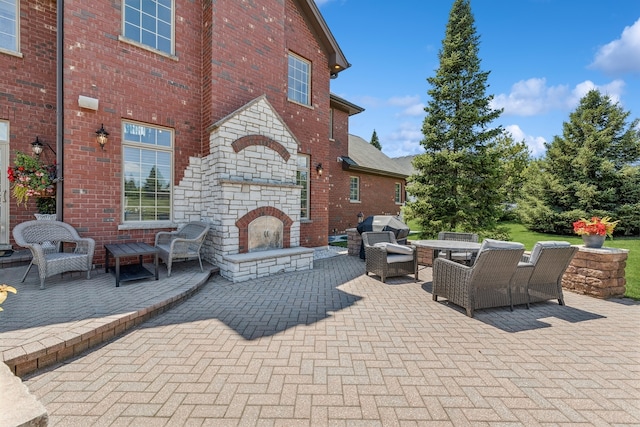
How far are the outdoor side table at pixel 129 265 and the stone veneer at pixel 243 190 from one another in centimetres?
129

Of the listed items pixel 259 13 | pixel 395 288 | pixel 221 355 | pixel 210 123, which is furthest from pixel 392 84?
pixel 221 355

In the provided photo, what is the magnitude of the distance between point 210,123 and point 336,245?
632 cm

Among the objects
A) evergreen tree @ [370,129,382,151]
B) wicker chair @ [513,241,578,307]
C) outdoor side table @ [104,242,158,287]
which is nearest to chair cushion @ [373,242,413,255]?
wicker chair @ [513,241,578,307]

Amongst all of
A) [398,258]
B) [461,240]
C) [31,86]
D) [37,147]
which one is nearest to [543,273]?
[461,240]

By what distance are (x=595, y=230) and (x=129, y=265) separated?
885 cm

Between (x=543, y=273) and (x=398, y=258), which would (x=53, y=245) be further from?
(x=543, y=273)

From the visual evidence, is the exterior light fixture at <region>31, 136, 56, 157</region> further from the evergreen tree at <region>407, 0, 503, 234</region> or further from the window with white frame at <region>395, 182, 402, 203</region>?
the window with white frame at <region>395, 182, 402, 203</region>

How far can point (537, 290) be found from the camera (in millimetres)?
4637

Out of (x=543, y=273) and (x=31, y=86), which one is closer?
(x=543, y=273)

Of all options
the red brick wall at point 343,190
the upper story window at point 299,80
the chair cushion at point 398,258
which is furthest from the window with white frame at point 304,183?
the chair cushion at point 398,258

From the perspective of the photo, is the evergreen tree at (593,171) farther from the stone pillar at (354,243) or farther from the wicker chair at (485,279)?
the wicker chair at (485,279)

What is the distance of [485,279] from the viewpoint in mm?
4230

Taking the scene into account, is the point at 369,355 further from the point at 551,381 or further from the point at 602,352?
the point at 602,352

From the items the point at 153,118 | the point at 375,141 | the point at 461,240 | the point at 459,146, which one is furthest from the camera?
the point at 375,141
